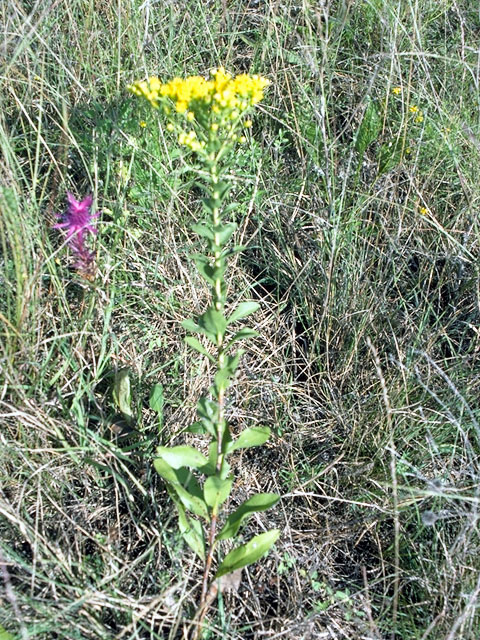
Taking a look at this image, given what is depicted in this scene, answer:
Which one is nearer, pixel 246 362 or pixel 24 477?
pixel 24 477

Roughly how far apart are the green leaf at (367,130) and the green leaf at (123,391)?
1.22 meters

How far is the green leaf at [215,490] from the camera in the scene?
146cm

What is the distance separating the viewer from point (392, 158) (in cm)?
236

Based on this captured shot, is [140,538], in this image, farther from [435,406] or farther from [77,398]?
[435,406]

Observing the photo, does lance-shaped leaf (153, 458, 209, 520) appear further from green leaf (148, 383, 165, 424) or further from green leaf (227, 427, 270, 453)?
green leaf (148, 383, 165, 424)

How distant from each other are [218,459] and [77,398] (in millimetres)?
511

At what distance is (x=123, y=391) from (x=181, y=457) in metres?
0.42

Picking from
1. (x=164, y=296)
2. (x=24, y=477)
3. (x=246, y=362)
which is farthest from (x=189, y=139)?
(x=24, y=477)

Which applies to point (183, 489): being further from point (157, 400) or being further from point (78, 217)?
point (78, 217)

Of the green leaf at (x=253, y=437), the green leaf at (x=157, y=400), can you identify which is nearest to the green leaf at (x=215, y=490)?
the green leaf at (x=253, y=437)

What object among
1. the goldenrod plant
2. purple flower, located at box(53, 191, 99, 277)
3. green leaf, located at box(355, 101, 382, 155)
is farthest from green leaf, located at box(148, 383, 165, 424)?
green leaf, located at box(355, 101, 382, 155)

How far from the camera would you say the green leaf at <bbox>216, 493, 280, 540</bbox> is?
5.00ft

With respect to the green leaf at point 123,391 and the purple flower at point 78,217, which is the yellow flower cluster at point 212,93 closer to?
the purple flower at point 78,217

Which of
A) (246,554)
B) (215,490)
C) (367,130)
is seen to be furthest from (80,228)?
(367,130)
